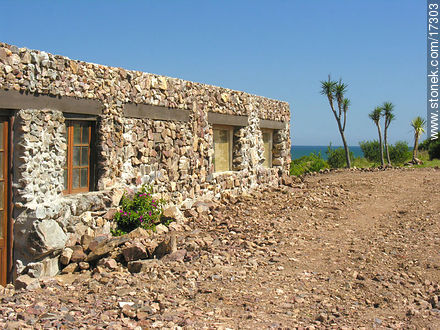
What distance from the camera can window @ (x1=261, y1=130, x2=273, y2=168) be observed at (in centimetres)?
1478

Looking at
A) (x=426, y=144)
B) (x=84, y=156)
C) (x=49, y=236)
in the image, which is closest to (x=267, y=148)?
(x=84, y=156)

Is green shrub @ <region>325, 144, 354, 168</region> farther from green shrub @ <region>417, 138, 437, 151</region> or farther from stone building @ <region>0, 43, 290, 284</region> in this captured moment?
stone building @ <region>0, 43, 290, 284</region>

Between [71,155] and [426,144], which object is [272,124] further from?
[426,144]

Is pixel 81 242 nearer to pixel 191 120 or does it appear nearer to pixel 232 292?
pixel 232 292

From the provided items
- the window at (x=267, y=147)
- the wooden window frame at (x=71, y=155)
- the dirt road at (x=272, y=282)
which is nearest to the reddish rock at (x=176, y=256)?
the dirt road at (x=272, y=282)

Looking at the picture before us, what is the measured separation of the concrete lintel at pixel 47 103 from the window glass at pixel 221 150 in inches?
172

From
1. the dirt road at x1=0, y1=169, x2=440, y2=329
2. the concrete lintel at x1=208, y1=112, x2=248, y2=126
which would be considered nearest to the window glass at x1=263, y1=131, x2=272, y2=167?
the concrete lintel at x1=208, y1=112, x2=248, y2=126

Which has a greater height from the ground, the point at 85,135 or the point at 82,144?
the point at 85,135

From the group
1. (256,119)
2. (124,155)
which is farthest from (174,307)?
(256,119)

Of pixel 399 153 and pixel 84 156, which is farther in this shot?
pixel 399 153

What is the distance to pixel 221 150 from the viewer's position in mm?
12234

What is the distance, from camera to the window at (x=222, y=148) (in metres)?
12.0

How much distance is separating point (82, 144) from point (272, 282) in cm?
412

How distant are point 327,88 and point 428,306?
1995cm
